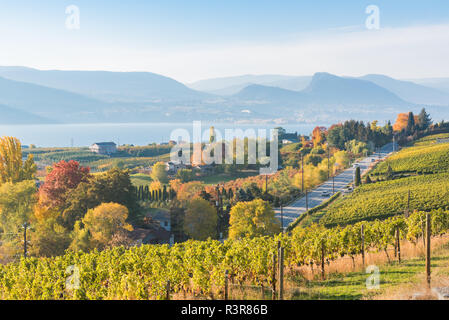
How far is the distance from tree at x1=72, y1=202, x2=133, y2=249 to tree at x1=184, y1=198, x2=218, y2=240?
216 inches

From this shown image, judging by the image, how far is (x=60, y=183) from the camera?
113 feet

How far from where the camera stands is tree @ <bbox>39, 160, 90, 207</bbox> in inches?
1305

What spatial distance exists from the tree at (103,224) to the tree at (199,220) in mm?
5498

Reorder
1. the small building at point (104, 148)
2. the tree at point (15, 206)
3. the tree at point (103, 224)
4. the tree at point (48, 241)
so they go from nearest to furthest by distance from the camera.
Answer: the tree at point (48, 241), the tree at point (103, 224), the tree at point (15, 206), the small building at point (104, 148)

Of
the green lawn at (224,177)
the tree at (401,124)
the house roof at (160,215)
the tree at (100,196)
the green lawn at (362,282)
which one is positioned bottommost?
the house roof at (160,215)

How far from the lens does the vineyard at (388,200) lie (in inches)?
1205

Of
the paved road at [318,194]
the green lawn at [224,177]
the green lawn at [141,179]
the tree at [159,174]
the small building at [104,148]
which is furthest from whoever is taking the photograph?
the small building at [104,148]

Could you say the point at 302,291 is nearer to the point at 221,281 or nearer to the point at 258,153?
the point at 221,281

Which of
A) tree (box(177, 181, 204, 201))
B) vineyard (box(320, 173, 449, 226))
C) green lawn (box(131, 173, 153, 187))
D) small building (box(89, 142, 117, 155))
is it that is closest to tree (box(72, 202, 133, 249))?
tree (box(177, 181, 204, 201))

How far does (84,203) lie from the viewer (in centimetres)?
2909

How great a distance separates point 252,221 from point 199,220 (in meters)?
4.68

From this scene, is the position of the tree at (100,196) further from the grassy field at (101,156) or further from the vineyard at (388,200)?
the grassy field at (101,156)

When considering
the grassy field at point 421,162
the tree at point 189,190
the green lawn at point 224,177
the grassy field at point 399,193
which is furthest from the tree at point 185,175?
the grassy field at point 421,162
